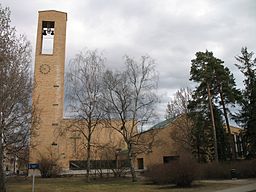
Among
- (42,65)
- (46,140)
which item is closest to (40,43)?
(42,65)

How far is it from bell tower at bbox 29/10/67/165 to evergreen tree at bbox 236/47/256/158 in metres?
28.9

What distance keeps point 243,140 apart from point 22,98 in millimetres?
27790

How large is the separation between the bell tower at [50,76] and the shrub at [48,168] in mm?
5984

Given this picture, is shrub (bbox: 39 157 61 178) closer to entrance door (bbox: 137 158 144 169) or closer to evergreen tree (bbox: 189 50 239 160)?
entrance door (bbox: 137 158 144 169)

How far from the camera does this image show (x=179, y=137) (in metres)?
49.6

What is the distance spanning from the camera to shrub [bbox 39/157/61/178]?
43.7 m

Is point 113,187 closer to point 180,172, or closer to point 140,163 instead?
point 180,172

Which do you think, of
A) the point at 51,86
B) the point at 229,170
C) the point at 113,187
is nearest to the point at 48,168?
the point at 51,86

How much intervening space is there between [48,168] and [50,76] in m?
16.9

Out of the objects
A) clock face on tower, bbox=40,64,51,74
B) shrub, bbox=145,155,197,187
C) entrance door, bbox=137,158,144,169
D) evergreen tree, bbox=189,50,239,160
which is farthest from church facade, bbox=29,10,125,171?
shrub, bbox=145,155,197,187

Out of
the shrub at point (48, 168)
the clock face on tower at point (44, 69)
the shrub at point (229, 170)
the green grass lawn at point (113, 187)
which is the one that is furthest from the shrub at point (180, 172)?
the clock face on tower at point (44, 69)

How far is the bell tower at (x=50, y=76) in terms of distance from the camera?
5219 cm

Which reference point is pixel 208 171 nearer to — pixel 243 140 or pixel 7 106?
pixel 243 140

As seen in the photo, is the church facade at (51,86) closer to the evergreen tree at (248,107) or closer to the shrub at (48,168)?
the shrub at (48,168)
